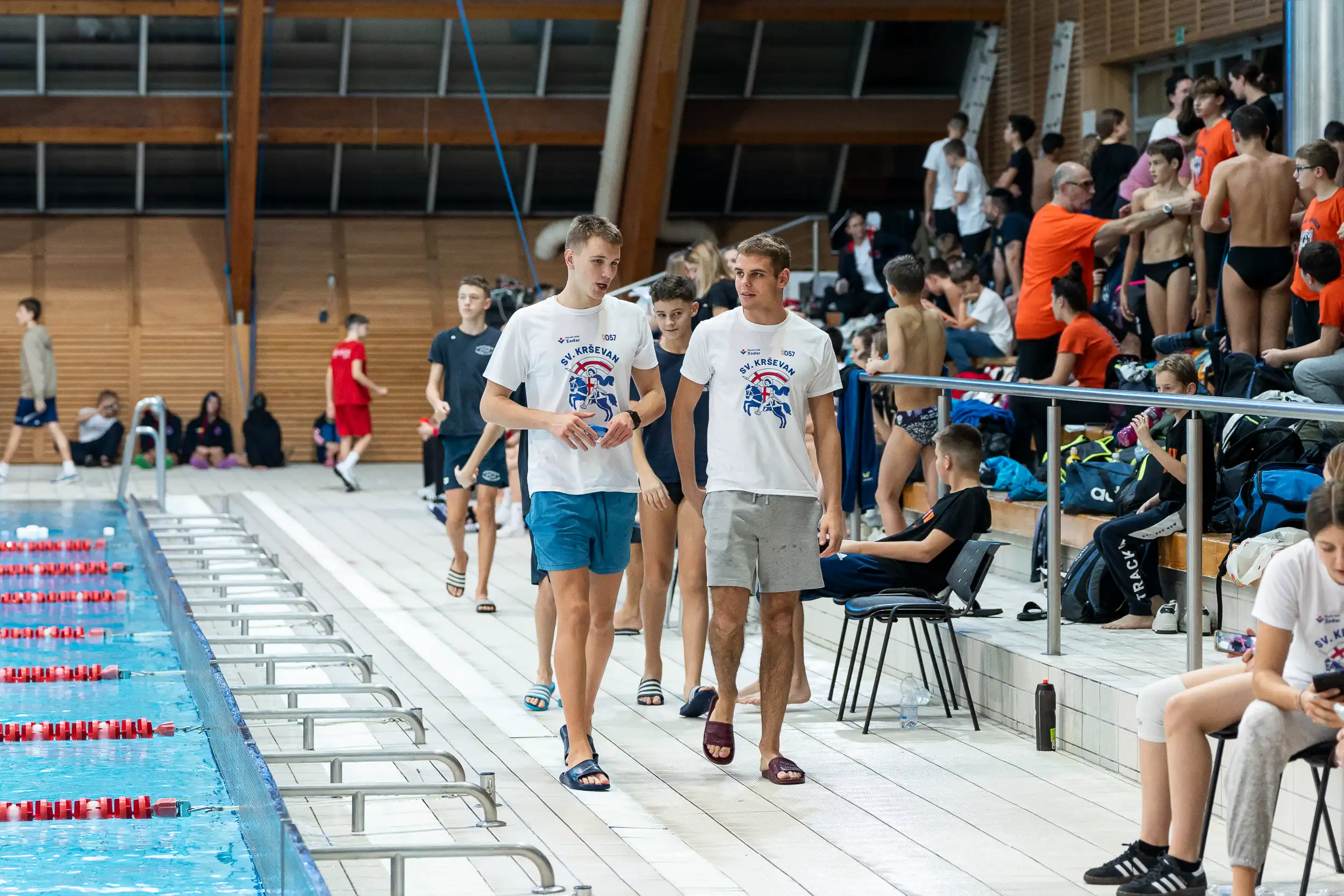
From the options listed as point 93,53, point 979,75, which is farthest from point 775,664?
point 93,53

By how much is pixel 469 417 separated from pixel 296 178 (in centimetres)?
1232

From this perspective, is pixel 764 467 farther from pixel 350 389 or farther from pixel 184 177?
pixel 184 177

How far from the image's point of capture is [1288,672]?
4.00 m

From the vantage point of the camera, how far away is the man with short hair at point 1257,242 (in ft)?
27.6

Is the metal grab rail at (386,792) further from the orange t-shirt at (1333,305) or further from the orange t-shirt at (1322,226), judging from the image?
the orange t-shirt at (1322,226)

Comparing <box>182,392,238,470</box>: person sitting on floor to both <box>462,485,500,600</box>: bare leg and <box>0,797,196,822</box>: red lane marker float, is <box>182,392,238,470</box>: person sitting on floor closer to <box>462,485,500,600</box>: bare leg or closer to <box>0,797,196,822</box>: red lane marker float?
<box>462,485,500,600</box>: bare leg

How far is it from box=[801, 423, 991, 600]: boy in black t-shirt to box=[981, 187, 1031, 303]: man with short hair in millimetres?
6038

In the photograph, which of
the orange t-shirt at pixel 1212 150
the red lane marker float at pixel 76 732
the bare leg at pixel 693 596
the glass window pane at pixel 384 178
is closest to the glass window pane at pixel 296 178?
the glass window pane at pixel 384 178

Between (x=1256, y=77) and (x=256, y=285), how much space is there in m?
13.1

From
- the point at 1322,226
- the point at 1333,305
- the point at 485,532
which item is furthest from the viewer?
the point at 485,532

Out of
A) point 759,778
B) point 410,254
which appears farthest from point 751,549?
point 410,254

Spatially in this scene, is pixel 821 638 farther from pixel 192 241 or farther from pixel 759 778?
pixel 192 241

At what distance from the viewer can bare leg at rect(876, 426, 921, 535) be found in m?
7.98

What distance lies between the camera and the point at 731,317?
215 inches
